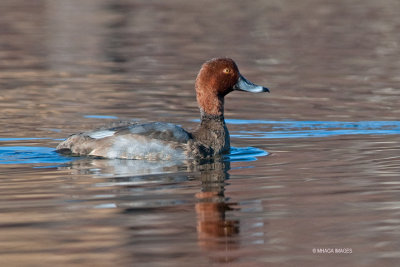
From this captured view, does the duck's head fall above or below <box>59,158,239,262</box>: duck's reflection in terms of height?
above

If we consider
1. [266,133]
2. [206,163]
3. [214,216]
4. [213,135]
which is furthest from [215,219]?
[266,133]

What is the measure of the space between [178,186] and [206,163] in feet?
5.30

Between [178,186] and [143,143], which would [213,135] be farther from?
[178,186]

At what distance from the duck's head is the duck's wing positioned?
1.08 metres

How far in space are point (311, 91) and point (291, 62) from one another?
486cm

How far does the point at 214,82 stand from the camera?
11.6 metres

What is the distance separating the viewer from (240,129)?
13406mm

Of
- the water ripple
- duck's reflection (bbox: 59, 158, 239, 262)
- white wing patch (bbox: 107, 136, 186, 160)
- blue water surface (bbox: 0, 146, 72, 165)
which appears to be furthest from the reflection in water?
the water ripple

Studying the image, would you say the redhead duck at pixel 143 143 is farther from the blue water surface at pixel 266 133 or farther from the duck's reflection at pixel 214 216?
the duck's reflection at pixel 214 216

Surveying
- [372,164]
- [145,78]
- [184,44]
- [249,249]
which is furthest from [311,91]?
[249,249]

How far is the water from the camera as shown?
6.90m

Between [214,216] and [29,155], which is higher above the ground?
[29,155]

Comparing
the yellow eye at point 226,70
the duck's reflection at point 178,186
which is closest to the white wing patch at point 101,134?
the duck's reflection at point 178,186

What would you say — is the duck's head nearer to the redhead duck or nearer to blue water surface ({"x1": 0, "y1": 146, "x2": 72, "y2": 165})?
the redhead duck
